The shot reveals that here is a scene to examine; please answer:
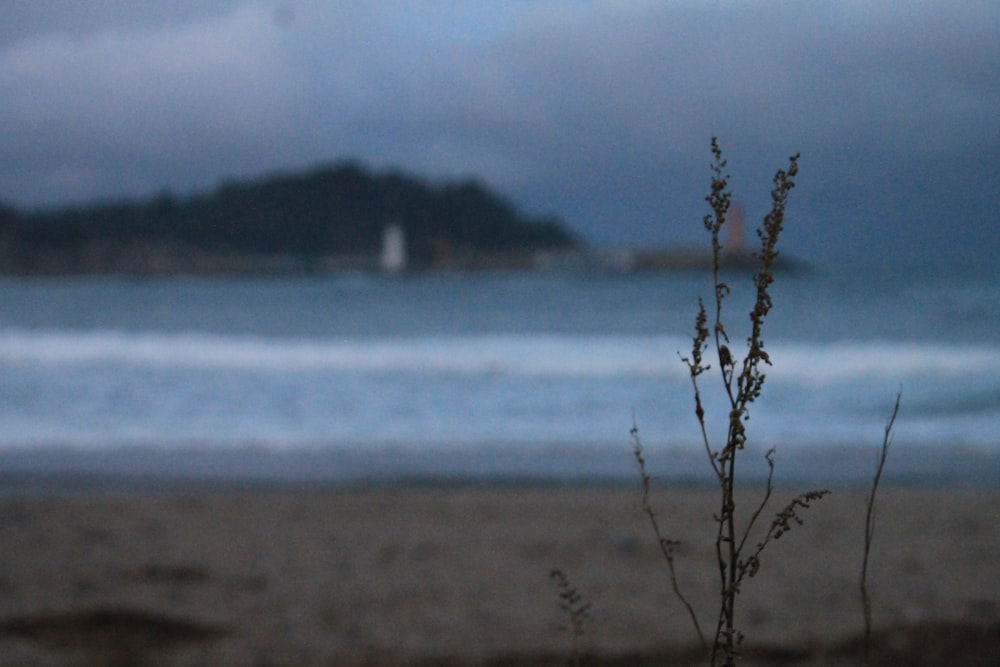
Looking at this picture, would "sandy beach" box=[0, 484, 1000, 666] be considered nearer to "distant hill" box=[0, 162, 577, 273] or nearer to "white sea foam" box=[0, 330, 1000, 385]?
"white sea foam" box=[0, 330, 1000, 385]

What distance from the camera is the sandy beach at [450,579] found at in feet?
12.6

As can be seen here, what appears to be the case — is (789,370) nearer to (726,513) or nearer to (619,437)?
(619,437)

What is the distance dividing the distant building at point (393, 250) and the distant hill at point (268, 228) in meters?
0.28

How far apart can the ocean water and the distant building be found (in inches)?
291

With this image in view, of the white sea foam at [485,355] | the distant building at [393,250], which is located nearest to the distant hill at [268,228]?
the distant building at [393,250]

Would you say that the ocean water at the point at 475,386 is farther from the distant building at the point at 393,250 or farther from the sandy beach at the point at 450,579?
the distant building at the point at 393,250

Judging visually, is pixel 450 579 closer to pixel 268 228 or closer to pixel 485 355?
pixel 485 355

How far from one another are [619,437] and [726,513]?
29.8ft

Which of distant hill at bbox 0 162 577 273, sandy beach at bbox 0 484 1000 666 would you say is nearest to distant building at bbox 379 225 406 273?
distant hill at bbox 0 162 577 273

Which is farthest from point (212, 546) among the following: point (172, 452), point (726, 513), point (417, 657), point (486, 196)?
point (486, 196)

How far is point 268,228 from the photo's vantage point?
36.2 meters

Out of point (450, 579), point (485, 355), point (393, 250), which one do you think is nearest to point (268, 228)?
point (393, 250)

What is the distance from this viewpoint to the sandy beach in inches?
151

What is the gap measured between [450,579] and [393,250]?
33.1m
